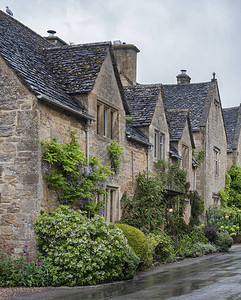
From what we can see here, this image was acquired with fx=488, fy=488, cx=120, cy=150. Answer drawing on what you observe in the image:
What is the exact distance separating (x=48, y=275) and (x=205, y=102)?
21.7 m

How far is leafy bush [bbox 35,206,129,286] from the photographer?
11.2 metres

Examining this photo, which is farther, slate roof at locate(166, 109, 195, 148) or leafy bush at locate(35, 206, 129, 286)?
slate roof at locate(166, 109, 195, 148)

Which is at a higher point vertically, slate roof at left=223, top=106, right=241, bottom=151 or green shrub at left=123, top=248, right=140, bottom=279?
slate roof at left=223, top=106, right=241, bottom=151

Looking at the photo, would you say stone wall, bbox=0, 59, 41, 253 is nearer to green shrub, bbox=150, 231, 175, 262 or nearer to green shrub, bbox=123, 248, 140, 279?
green shrub, bbox=123, 248, 140, 279

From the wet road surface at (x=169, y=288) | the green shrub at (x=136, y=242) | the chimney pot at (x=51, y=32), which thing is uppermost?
the chimney pot at (x=51, y=32)

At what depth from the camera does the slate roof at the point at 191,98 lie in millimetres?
30141

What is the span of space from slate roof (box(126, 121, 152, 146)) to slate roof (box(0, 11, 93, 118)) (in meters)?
3.78

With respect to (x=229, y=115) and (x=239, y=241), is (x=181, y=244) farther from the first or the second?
(x=229, y=115)

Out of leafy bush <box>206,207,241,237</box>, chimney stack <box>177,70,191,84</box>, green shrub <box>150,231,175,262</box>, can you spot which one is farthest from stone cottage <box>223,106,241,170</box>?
green shrub <box>150,231,175,262</box>

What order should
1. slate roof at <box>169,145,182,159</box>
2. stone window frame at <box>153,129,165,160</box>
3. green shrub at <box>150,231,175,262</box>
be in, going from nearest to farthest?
green shrub at <box>150,231,175,262</box>
stone window frame at <box>153,129,165,160</box>
slate roof at <box>169,145,182,159</box>

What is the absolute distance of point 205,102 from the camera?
30781 mm

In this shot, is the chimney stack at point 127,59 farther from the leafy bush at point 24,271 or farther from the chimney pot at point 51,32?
the leafy bush at point 24,271

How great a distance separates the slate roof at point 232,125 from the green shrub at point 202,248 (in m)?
15.8

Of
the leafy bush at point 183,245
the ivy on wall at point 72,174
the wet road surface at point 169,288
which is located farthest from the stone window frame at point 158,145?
the wet road surface at point 169,288
